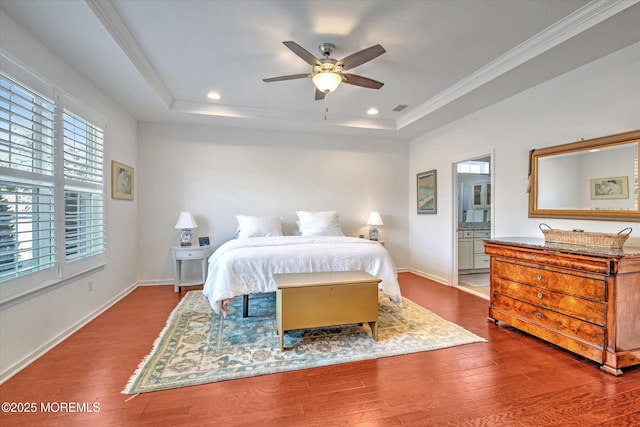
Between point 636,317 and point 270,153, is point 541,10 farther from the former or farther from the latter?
point 270,153

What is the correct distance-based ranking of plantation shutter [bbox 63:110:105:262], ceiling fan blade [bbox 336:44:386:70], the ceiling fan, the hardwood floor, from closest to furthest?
the hardwood floor < ceiling fan blade [bbox 336:44:386:70] < the ceiling fan < plantation shutter [bbox 63:110:105:262]

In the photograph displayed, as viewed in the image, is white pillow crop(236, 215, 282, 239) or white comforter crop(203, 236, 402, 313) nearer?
white comforter crop(203, 236, 402, 313)

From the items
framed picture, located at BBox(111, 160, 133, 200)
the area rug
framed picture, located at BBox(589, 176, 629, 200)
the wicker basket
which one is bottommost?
the area rug

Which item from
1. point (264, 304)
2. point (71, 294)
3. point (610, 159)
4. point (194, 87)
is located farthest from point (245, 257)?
point (610, 159)

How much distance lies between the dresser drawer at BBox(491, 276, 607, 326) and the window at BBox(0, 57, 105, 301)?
4162 millimetres

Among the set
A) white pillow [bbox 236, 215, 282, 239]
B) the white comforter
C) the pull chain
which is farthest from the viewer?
white pillow [bbox 236, 215, 282, 239]

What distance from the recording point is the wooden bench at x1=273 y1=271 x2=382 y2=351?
2.41 metres

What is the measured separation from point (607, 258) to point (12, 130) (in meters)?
4.40

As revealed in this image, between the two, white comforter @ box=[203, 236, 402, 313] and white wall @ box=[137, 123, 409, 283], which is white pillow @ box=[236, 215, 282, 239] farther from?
white comforter @ box=[203, 236, 402, 313]

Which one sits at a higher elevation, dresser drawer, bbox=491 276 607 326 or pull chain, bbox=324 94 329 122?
pull chain, bbox=324 94 329 122

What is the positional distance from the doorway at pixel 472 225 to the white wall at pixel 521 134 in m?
0.25

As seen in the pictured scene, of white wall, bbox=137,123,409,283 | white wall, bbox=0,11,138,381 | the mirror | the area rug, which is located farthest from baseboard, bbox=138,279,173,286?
the mirror

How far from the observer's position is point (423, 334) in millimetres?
2730

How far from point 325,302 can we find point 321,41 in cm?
237
